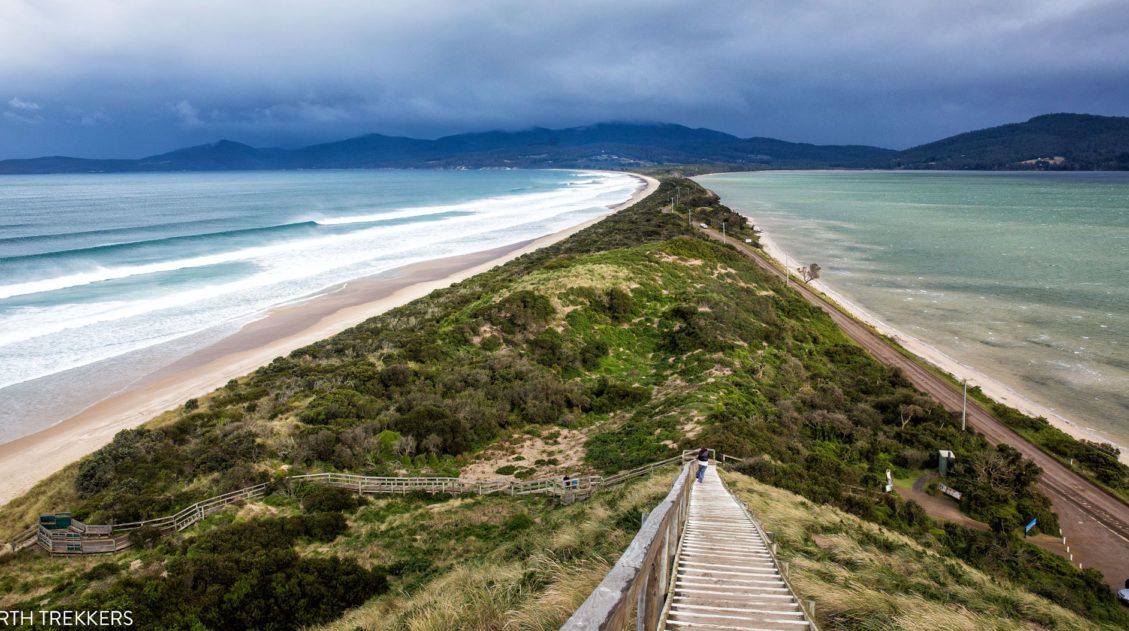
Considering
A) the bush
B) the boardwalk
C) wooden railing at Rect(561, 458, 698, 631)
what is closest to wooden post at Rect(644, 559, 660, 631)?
wooden railing at Rect(561, 458, 698, 631)

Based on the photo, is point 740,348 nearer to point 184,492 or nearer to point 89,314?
point 184,492

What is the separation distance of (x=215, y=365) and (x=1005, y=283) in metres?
60.0

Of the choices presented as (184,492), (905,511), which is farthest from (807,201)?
(184,492)

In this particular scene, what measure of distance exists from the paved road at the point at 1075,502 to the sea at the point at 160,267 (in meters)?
34.8

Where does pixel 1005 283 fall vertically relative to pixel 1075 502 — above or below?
above

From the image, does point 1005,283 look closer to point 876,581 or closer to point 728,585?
point 876,581

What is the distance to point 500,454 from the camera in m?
17.5

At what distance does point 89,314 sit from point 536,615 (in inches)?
1681

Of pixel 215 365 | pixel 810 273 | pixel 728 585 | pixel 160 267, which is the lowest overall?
pixel 215 365

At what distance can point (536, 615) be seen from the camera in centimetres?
467

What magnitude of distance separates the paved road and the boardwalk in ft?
44.7

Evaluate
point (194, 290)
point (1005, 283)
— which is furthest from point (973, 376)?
point (194, 290)

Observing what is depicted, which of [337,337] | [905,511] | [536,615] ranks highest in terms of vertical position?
[536,615]

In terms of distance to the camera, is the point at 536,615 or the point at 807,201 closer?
the point at 536,615
